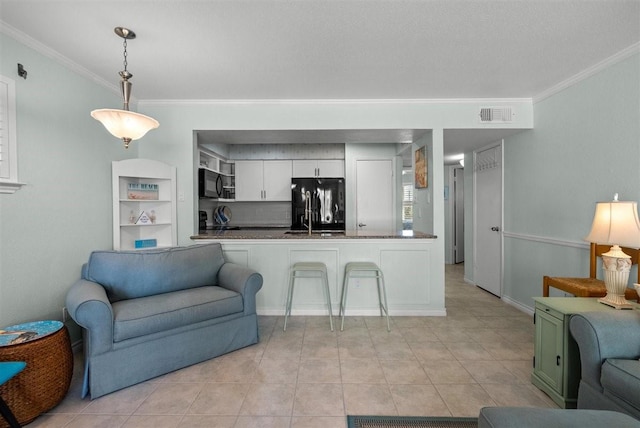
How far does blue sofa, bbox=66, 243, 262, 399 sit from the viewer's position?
1.90 m

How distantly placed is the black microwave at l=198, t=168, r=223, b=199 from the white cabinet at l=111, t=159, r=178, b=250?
84 centimetres

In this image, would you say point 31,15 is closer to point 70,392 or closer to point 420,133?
point 70,392

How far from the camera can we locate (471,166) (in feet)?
15.0

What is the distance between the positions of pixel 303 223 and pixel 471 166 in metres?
2.84

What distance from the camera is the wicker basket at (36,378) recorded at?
1604 mm

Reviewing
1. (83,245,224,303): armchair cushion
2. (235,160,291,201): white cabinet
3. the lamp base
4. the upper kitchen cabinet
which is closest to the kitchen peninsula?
(83,245,224,303): armchair cushion

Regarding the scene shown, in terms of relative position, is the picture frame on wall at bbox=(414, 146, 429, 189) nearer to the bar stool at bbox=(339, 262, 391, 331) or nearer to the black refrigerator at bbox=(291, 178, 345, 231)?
the bar stool at bbox=(339, 262, 391, 331)

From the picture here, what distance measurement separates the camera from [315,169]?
5.29 m

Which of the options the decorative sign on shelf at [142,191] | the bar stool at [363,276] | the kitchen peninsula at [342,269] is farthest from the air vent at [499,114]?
the decorative sign on shelf at [142,191]

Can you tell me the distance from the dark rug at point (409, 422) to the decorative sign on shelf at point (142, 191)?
9.40ft

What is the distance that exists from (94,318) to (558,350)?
2.87 m

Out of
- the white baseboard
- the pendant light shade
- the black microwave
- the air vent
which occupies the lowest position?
the white baseboard

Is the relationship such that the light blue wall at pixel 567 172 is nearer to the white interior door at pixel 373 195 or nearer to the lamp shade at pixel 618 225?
the lamp shade at pixel 618 225

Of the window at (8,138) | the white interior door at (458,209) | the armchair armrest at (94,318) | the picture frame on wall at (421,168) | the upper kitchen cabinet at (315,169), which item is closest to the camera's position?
the armchair armrest at (94,318)
